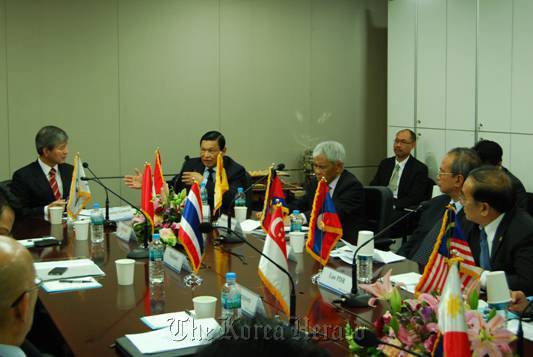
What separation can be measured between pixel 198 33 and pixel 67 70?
130 centimetres

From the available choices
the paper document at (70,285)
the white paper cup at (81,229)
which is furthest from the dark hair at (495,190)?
the white paper cup at (81,229)

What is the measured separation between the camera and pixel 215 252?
3.98 meters

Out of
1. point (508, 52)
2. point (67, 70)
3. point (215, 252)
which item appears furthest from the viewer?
point (67, 70)

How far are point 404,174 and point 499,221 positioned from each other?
3448mm

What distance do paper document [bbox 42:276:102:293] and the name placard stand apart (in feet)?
2.94

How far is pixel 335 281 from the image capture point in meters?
3.14

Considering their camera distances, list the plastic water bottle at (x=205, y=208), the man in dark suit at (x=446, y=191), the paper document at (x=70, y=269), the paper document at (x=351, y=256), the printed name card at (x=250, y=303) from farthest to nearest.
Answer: the plastic water bottle at (x=205, y=208) → the man in dark suit at (x=446, y=191) → the paper document at (x=351, y=256) → the paper document at (x=70, y=269) → the printed name card at (x=250, y=303)

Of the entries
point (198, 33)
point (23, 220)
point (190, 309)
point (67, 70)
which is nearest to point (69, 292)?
point (190, 309)

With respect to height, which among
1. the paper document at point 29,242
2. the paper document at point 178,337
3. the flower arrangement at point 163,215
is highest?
the flower arrangement at point 163,215

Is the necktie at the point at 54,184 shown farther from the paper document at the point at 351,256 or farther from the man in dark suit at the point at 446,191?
the man in dark suit at the point at 446,191

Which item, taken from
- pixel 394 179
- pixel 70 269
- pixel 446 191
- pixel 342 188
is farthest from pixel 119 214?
pixel 394 179

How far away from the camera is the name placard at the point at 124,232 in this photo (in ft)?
13.9

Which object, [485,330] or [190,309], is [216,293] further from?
[485,330]

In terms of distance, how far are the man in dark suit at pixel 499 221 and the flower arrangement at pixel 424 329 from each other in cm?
124
